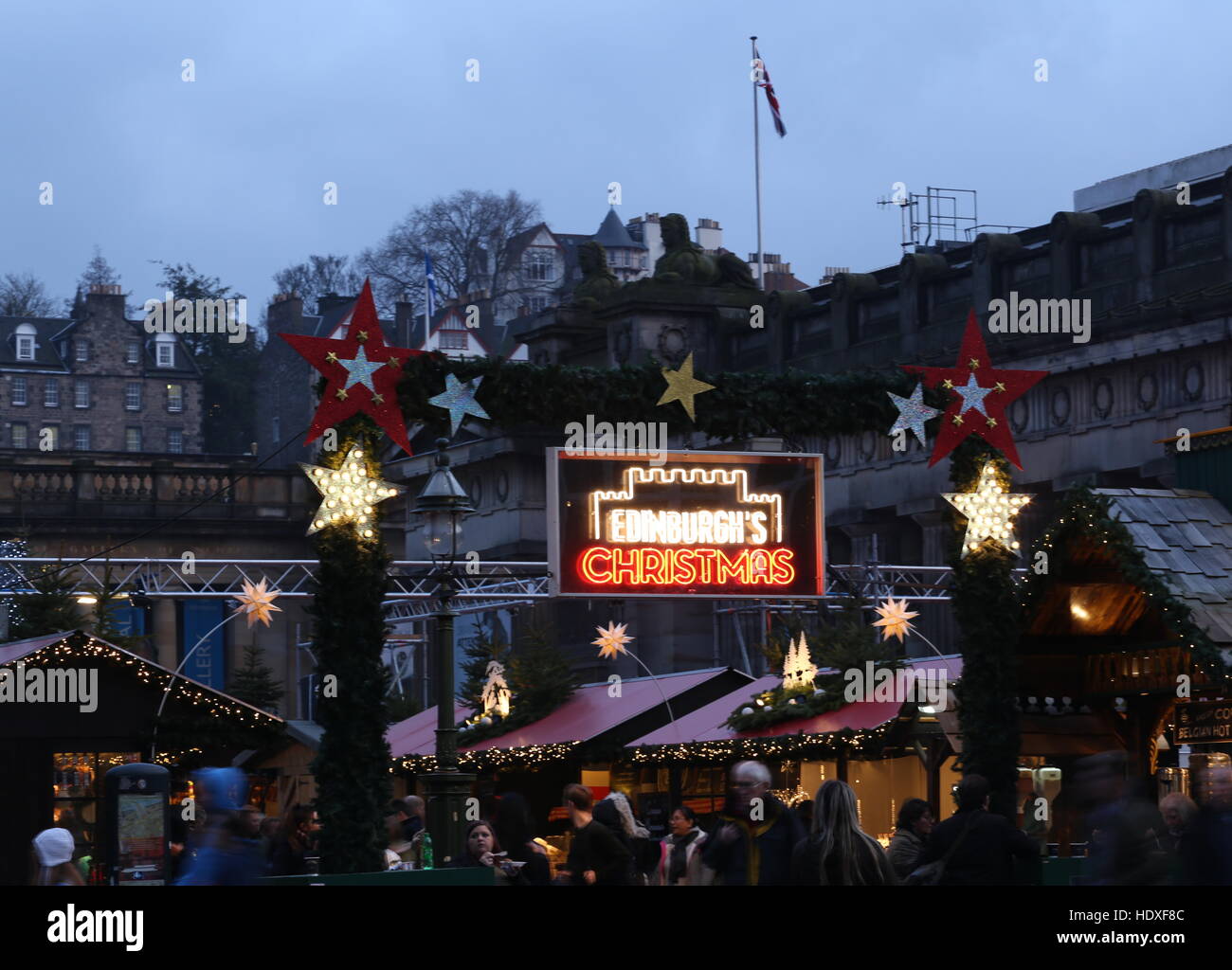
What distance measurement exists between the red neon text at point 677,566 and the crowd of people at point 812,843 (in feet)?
11.4

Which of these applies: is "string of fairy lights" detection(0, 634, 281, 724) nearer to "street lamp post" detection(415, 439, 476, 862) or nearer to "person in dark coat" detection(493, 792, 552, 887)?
"street lamp post" detection(415, 439, 476, 862)

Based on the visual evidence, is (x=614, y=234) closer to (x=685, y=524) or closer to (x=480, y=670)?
(x=480, y=670)

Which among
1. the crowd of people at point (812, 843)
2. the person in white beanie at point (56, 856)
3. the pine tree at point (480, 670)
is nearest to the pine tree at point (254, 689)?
the pine tree at point (480, 670)

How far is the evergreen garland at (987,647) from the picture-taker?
18.6m

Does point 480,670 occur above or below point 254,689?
above

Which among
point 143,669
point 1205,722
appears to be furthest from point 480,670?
point 1205,722

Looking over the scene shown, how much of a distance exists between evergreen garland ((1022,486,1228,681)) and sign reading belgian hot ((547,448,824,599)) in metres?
1.99

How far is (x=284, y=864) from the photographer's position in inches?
667

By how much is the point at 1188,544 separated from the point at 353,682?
282 inches

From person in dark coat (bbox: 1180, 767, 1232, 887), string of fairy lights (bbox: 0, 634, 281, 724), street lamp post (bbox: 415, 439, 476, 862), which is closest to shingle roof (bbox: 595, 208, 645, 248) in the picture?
string of fairy lights (bbox: 0, 634, 281, 724)

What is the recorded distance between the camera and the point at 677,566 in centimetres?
1870
